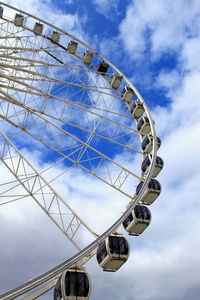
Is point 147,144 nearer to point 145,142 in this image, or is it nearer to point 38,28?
point 145,142

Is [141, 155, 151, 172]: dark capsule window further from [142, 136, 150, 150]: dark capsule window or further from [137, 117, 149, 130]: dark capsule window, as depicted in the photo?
[137, 117, 149, 130]: dark capsule window

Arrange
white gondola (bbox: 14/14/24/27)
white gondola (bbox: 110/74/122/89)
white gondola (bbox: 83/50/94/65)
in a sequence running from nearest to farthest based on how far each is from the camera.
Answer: white gondola (bbox: 14/14/24/27)
white gondola (bbox: 110/74/122/89)
white gondola (bbox: 83/50/94/65)

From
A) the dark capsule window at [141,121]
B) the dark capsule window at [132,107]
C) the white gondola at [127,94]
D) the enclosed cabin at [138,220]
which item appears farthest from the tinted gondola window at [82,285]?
the white gondola at [127,94]

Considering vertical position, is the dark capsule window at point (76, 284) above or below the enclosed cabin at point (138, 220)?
below

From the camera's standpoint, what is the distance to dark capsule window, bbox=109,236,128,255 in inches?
464

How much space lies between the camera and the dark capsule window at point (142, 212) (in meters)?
14.4

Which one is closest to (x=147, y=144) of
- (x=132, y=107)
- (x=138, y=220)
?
(x=132, y=107)

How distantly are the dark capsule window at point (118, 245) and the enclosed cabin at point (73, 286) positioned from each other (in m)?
2.30

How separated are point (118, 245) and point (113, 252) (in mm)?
359

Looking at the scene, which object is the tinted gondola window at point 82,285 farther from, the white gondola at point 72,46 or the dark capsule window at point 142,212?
the white gondola at point 72,46

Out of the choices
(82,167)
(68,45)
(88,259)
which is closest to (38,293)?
(88,259)

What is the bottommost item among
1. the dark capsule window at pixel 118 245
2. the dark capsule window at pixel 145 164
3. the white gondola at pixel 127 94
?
the dark capsule window at pixel 118 245

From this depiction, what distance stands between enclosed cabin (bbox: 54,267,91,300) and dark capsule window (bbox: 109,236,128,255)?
7.54 feet

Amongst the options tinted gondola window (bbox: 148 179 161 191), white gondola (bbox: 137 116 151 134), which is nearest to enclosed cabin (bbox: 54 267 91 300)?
tinted gondola window (bbox: 148 179 161 191)
